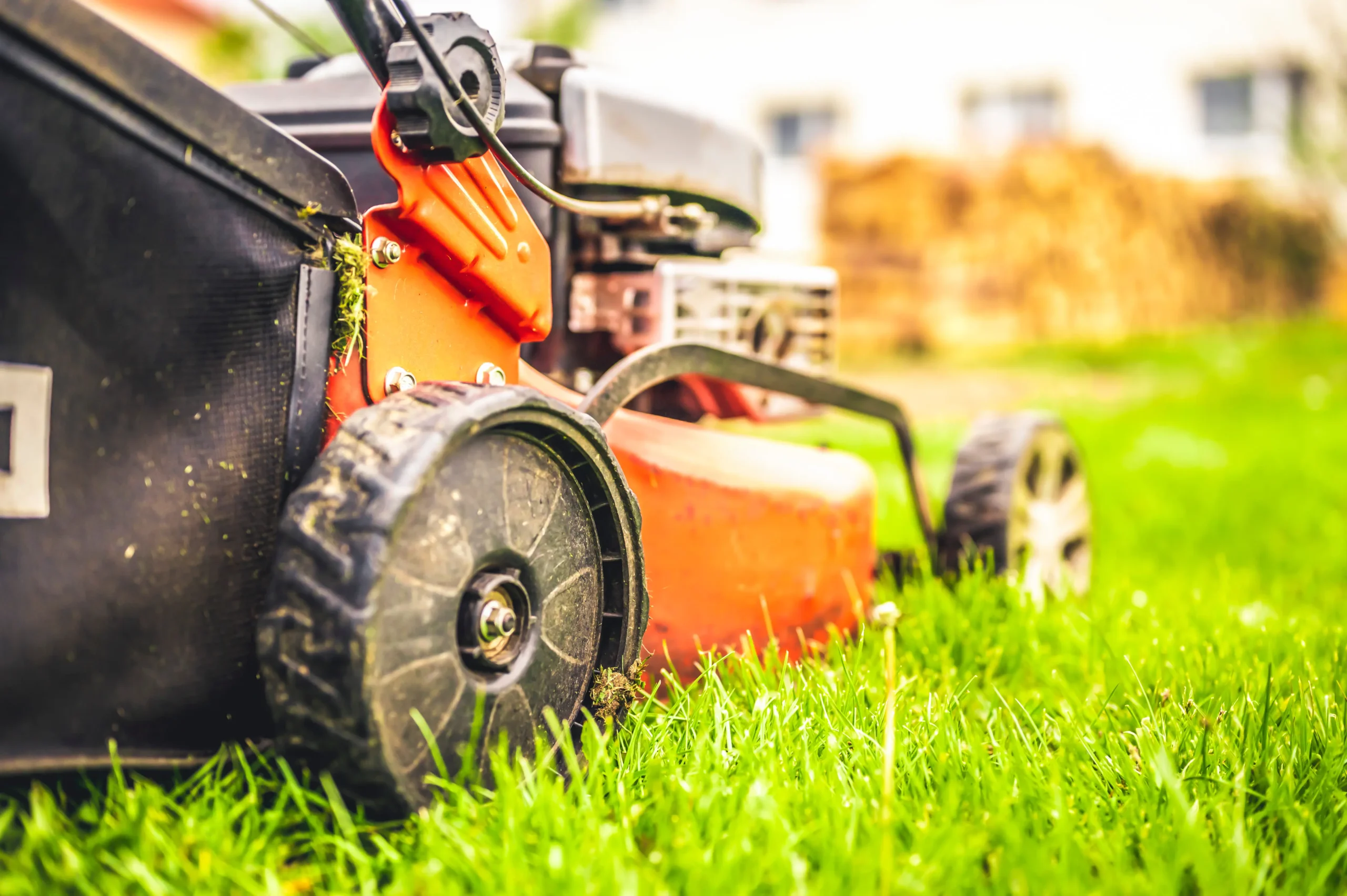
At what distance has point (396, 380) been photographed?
1.34m

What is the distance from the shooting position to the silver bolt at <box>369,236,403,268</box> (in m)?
1.30

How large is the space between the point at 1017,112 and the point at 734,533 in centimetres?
1387

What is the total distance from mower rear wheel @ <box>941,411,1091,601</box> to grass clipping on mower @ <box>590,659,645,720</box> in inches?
43.0

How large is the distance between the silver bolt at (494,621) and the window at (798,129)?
14.5 meters

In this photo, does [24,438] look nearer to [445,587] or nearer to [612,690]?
[445,587]

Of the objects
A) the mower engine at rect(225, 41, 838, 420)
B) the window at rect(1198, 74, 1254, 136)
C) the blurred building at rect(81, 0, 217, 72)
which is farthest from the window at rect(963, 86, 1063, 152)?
the mower engine at rect(225, 41, 838, 420)

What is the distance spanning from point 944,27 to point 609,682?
14.5 metres

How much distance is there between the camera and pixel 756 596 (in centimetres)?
182

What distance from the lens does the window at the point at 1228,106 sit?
45.2 ft

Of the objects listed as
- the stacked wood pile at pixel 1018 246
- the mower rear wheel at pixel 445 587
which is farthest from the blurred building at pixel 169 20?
the mower rear wheel at pixel 445 587

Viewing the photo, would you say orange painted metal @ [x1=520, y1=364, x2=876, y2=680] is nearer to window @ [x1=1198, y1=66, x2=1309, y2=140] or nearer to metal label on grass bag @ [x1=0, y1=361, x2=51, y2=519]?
metal label on grass bag @ [x1=0, y1=361, x2=51, y2=519]

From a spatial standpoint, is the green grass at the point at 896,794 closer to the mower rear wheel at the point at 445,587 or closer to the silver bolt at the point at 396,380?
the mower rear wheel at the point at 445,587

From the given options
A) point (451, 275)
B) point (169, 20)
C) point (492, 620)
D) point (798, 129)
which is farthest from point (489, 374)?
point (169, 20)

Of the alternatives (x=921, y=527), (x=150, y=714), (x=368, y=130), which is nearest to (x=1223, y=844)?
(x=150, y=714)
